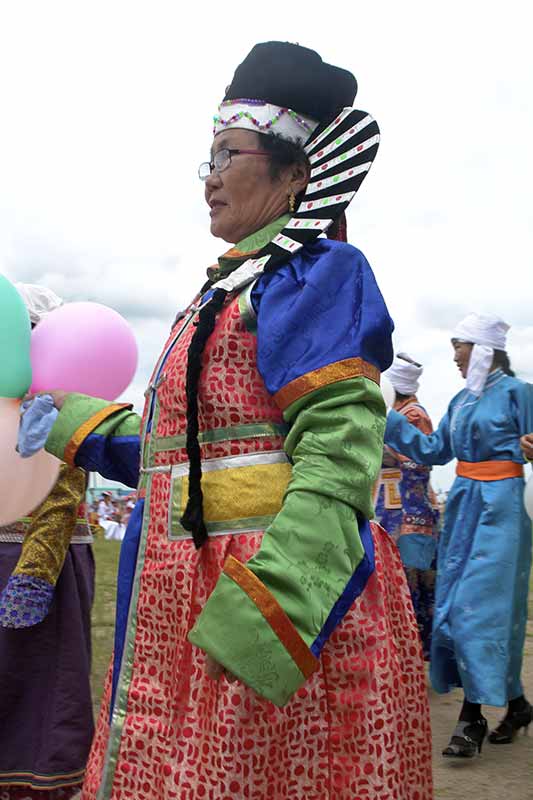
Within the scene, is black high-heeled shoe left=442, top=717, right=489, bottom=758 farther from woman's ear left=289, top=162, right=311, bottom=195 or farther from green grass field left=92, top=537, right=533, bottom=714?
woman's ear left=289, top=162, right=311, bottom=195

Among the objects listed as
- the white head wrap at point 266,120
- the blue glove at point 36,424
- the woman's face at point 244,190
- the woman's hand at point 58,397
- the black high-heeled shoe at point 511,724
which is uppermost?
the white head wrap at point 266,120

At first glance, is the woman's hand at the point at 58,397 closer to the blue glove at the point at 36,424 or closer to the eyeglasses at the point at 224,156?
the blue glove at the point at 36,424

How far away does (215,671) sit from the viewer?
148cm

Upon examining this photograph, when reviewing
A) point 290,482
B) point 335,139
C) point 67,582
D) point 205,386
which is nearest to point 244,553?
point 290,482

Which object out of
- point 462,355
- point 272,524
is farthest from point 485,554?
point 272,524

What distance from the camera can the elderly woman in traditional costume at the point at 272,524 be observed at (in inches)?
59.7

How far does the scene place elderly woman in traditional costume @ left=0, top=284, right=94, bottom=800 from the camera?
3.37 metres

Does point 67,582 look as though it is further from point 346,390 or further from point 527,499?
point 346,390

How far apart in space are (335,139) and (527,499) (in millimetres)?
2084

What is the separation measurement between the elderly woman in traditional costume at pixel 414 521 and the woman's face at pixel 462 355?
1.35m

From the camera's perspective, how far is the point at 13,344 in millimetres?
2398

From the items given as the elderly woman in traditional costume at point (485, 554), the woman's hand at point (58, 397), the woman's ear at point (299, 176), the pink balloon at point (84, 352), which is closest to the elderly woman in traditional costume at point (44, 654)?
the pink balloon at point (84, 352)

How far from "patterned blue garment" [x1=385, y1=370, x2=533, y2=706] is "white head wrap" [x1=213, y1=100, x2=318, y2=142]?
2904mm

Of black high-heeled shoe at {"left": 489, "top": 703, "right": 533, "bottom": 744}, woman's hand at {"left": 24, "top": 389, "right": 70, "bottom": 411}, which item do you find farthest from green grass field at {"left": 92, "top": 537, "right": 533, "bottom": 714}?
woman's hand at {"left": 24, "top": 389, "right": 70, "bottom": 411}
